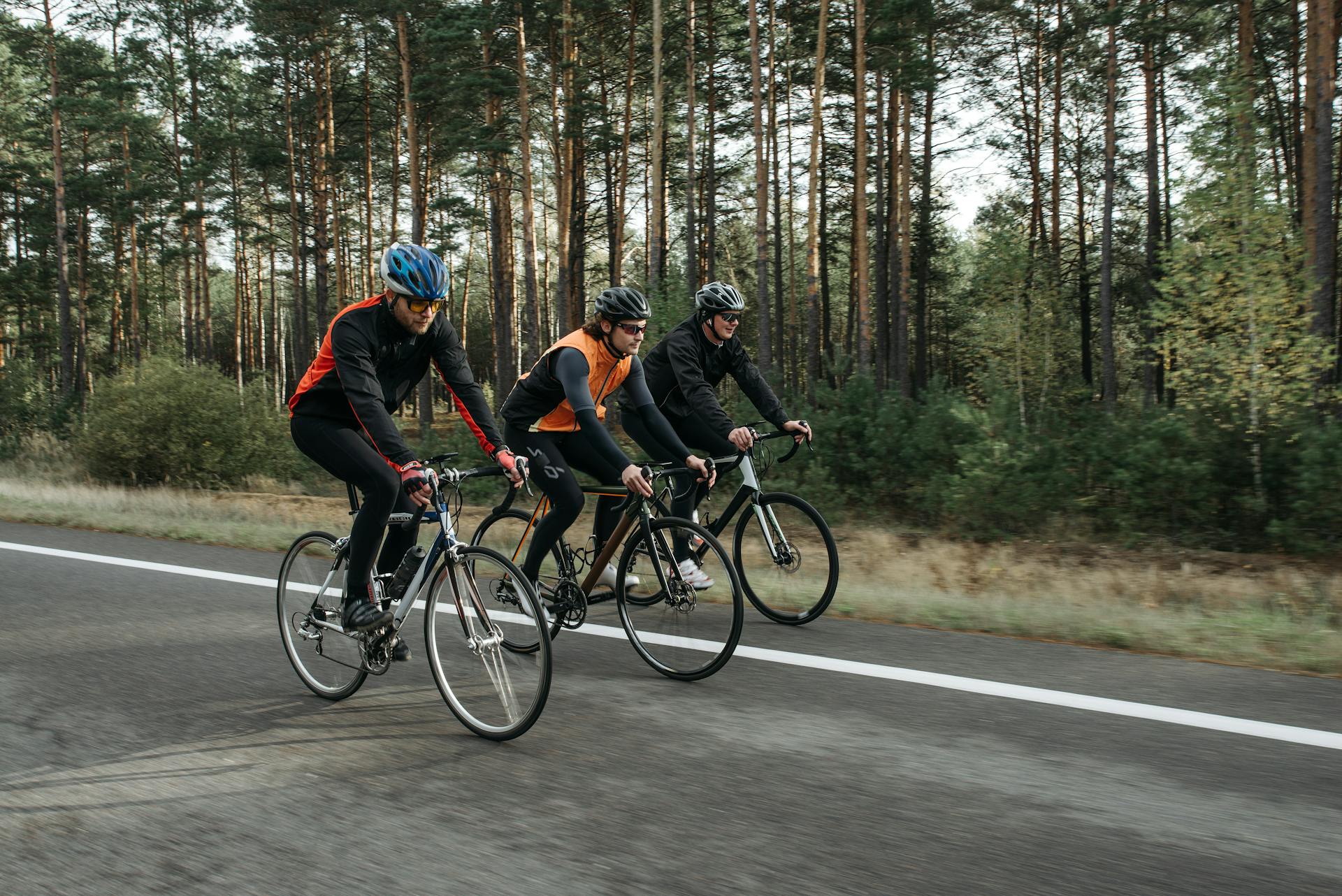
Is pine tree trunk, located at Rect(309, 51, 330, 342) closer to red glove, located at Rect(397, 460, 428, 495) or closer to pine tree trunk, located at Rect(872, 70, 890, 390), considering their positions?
pine tree trunk, located at Rect(872, 70, 890, 390)

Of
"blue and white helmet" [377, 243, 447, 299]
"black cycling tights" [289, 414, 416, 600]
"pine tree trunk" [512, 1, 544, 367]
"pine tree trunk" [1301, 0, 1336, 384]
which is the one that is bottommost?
"black cycling tights" [289, 414, 416, 600]

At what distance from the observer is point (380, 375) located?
4.87 meters

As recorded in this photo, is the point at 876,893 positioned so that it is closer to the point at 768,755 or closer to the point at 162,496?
the point at 768,755

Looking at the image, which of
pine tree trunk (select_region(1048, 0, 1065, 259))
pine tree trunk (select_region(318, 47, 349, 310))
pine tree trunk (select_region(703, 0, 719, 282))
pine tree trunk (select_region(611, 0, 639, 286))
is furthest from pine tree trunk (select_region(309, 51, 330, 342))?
pine tree trunk (select_region(1048, 0, 1065, 259))

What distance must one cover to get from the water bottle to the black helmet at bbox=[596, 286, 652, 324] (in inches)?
68.3

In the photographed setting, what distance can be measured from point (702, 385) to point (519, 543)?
1602 millimetres

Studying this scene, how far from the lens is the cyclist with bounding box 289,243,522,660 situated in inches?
174

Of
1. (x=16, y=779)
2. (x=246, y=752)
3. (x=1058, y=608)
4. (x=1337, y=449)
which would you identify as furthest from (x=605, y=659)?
(x=1337, y=449)

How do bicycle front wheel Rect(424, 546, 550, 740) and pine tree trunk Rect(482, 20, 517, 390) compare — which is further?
pine tree trunk Rect(482, 20, 517, 390)

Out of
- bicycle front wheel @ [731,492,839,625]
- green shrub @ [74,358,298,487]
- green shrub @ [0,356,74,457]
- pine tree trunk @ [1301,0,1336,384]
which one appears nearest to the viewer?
bicycle front wheel @ [731,492,839,625]

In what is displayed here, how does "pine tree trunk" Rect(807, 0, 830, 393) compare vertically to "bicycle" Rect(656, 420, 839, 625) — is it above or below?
above

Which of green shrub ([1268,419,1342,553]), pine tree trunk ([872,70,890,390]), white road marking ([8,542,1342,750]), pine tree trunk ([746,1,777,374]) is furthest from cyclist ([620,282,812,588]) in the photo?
pine tree trunk ([872,70,890,390])

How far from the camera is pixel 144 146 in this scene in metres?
38.7

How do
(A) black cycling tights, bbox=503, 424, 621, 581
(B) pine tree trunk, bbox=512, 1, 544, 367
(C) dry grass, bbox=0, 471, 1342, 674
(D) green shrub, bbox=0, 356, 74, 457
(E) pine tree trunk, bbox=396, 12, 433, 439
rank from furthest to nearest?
(D) green shrub, bbox=0, 356, 74, 457
(E) pine tree trunk, bbox=396, 12, 433, 439
(B) pine tree trunk, bbox=512, 1, 544, 367
(C) dry grass, bbox=0, 471, 1342, 674
(A) black cycling tights, bbox=503, 424, 621, 581
